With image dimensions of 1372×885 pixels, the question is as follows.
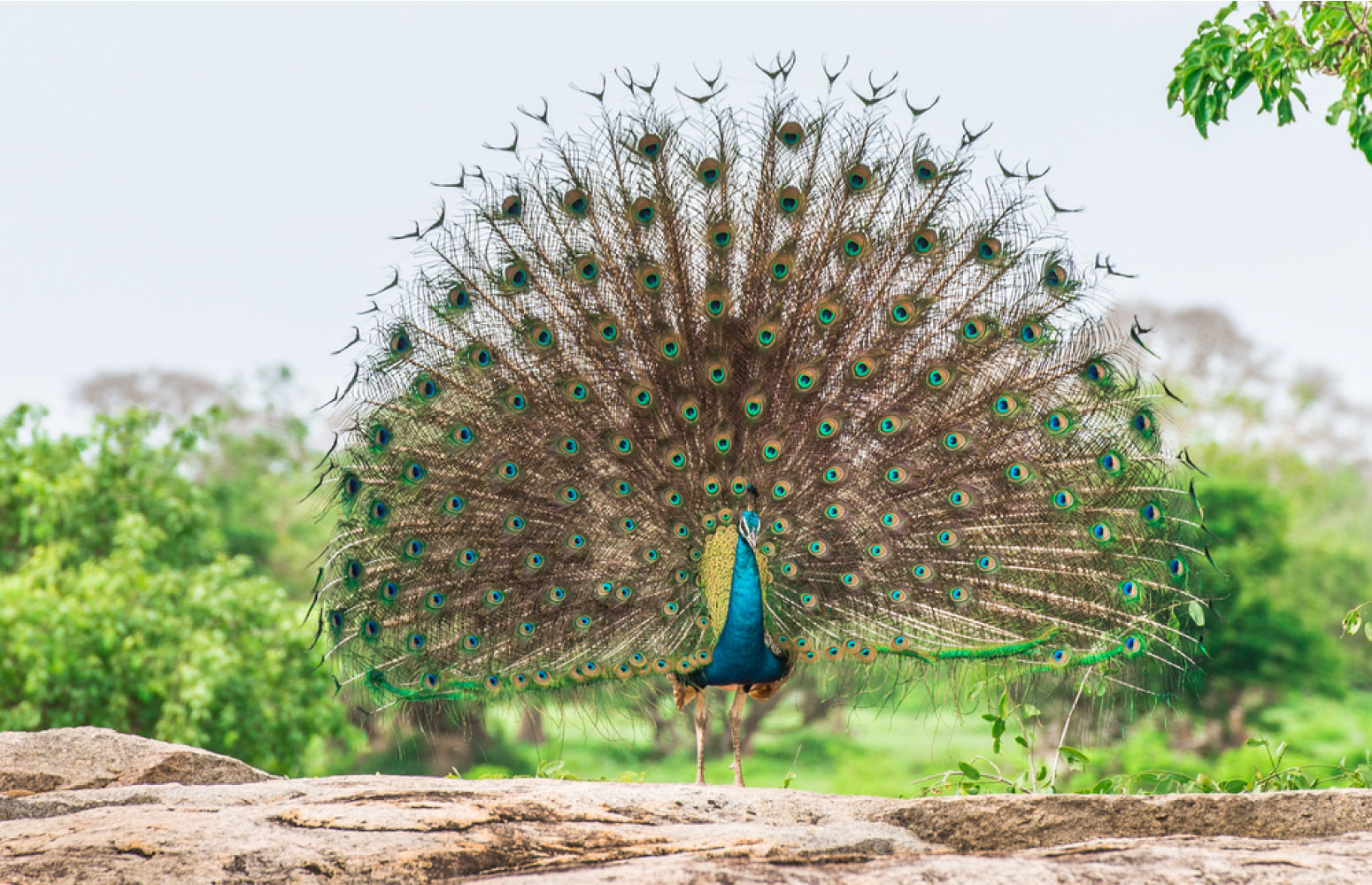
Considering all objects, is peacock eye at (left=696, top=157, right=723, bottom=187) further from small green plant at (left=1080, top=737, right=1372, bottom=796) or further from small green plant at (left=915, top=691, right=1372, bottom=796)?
small green plant at (left=1080, top=737, right=1372, bottom=796)

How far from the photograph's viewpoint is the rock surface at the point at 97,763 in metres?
5.62

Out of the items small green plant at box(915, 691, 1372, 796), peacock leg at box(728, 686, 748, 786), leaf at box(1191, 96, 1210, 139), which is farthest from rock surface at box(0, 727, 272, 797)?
leaf at box(1191, 96, 1210, 139)

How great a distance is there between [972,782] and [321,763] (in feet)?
39.4

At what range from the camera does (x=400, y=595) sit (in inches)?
267

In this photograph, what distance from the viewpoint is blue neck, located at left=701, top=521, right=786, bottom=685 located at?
6.39 meters

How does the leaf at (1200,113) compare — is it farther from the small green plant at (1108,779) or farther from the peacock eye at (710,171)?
the small green plant at (1108,779)

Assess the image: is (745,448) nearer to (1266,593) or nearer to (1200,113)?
(1200,113)

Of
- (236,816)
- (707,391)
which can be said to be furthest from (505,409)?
(236,816)

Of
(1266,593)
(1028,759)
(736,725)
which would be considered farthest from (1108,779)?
(1266,593)

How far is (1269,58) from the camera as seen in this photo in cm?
520

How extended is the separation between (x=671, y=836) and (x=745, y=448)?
280cm

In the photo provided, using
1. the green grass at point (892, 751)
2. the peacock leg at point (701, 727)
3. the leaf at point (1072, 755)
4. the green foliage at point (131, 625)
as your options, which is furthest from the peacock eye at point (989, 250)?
the green grass at point (892, 751)

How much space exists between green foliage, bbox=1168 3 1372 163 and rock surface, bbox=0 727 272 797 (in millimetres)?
5359

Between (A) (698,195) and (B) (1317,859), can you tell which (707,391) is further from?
(B) (1317,859)
